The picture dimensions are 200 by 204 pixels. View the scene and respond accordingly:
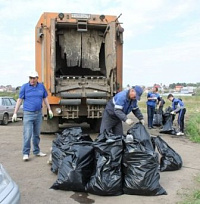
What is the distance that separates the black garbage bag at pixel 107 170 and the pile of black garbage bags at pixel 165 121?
5992 mm

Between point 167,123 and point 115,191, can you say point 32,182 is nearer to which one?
point 115,191

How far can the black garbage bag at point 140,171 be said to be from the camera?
4.22 metres

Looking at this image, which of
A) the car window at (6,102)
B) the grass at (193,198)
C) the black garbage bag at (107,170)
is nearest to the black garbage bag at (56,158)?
the black garbage bag at (107,170)

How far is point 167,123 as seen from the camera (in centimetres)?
1038

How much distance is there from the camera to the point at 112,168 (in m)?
4.29

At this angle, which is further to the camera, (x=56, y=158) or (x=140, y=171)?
(x=56, y=158)

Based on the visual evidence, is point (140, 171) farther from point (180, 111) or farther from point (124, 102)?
point (180, 111)

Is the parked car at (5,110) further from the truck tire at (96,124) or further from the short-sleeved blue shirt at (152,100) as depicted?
the short-sleeved blue shirt at (152,100)

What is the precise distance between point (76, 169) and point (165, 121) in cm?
681

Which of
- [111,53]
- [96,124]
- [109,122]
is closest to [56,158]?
[109,122]

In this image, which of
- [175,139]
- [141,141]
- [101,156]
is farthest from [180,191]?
[175,139]

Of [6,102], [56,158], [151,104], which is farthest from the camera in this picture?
[6,102]

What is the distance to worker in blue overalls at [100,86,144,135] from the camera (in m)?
5.26

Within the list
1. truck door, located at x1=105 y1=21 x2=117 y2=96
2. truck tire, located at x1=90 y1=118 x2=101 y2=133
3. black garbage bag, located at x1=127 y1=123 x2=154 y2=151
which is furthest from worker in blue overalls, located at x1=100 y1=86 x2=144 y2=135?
truck tire, located at x1=90 y1=118 x2=101 y2=133
